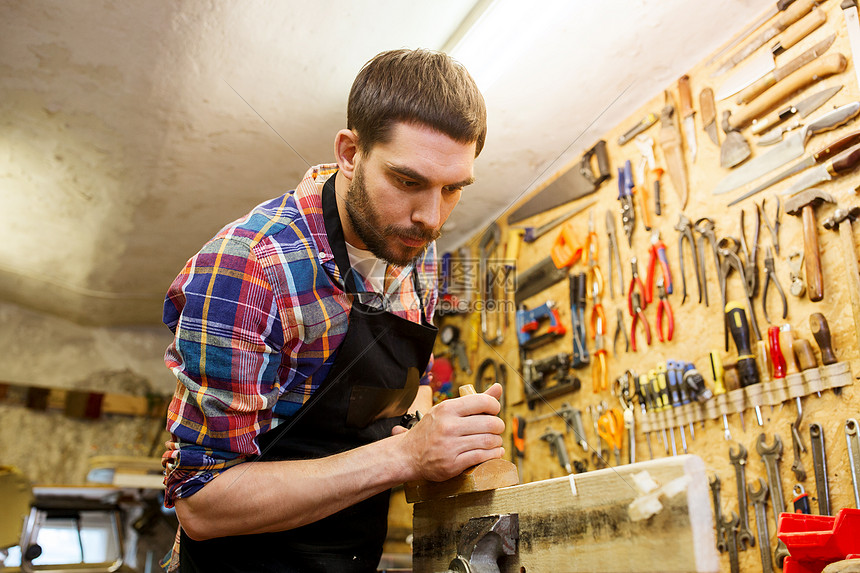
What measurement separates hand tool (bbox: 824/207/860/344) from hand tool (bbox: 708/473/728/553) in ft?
2.28

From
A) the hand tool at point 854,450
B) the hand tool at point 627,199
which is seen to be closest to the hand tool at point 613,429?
the hand tool at point 627,199

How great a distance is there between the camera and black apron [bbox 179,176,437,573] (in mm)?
1218

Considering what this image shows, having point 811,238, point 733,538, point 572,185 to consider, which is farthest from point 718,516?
point 572,185

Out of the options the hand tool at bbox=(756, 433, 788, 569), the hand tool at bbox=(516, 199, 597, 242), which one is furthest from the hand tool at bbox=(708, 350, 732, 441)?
the hand tool at bbox=(516, 199, 597, 242)

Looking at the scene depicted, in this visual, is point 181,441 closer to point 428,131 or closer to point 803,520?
point 428,131

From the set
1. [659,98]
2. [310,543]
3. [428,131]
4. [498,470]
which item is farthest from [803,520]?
[659,98]

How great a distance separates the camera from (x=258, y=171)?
351cm

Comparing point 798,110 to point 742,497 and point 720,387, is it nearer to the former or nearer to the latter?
point 720,387

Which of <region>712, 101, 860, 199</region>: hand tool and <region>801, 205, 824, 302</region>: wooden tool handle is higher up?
<region>712, 101, 860, 199</region>: hand tool

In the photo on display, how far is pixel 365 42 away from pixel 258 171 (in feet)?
4.27

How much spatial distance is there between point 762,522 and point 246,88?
2648 millimetres

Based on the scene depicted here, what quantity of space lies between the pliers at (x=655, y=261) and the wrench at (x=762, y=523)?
0.83 meters

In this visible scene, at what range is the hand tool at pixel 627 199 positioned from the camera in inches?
110

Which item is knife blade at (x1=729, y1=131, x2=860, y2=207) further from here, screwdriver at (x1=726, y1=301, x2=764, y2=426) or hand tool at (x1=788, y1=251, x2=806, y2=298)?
screwdriver at (x1=726, y1=301, x2=764, y2=426)
